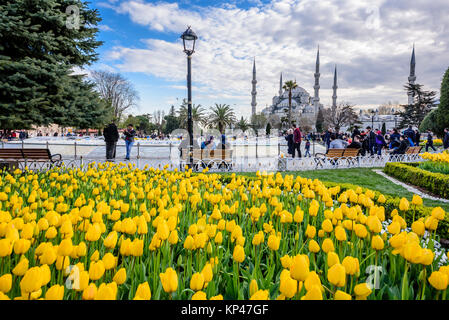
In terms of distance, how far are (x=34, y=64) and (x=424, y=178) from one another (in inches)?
501

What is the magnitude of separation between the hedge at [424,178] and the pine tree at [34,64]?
1187cm

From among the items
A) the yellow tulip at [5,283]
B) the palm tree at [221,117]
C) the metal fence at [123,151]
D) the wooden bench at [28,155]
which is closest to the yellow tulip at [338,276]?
the yellow tulip at [5,283]

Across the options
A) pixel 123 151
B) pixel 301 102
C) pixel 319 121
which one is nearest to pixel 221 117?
pixel 123 151

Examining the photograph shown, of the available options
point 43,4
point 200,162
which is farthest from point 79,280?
point 43,4

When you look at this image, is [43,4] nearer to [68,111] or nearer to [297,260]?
[68,111]

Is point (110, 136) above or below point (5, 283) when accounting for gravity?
above

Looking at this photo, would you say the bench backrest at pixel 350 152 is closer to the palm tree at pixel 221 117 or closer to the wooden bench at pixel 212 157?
the wooden bench at pixel 212 157

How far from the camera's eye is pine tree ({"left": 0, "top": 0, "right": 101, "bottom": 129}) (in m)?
9.93

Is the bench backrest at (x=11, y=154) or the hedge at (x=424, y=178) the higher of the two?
the bench backrest at (x=11, y=154)

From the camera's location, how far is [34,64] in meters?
10.3

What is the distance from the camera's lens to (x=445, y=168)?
8695 millimetres

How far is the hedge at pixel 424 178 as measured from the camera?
717cm

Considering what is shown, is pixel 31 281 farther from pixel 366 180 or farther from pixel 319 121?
pixel 319 121

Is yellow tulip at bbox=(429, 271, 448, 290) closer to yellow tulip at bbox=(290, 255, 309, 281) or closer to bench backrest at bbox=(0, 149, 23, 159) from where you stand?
yellow tulip at bbox=(290, 255, 309, 281)
